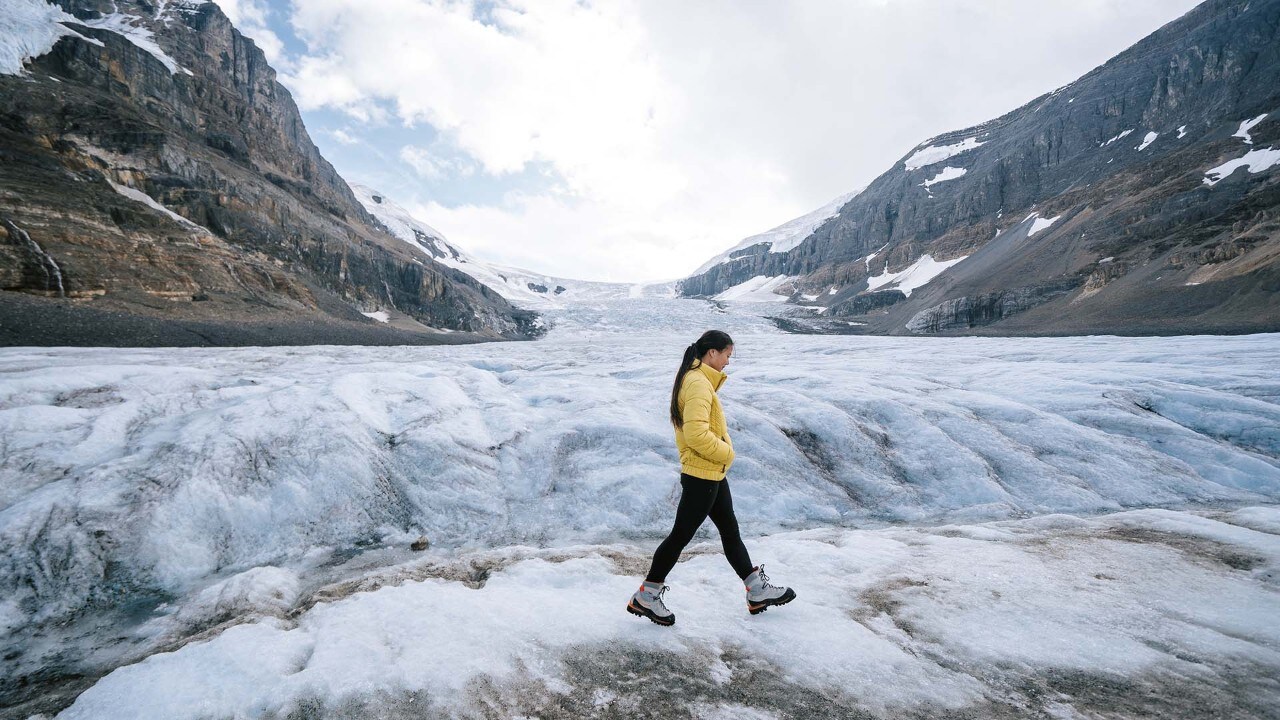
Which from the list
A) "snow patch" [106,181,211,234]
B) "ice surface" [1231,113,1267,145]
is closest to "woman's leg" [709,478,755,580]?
"snow patch" [106,181,211,234]

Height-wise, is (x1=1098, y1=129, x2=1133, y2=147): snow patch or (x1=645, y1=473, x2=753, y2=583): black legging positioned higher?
(x1=1098, y1=129, x2=1133, y2=147): snow patch

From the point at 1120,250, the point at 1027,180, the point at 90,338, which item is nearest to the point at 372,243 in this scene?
the point at 90,338

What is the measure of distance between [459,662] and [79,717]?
1.89 m

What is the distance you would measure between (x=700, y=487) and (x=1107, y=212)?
273 feet

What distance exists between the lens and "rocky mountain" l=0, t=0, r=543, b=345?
2630 centimetres

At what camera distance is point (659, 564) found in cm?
378

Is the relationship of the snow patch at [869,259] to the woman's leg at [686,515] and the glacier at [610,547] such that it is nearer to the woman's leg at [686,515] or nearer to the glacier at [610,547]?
the glacier at [610,547]

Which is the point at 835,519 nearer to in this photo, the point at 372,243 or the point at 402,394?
the point at 402,394

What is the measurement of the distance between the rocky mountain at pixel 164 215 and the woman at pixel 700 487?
29609 mm

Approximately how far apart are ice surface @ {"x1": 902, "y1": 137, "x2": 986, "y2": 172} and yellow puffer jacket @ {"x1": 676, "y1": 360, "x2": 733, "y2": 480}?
5949 inches

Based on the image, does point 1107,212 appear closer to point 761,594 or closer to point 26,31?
point 761,594

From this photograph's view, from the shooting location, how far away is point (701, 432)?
3.65 meters

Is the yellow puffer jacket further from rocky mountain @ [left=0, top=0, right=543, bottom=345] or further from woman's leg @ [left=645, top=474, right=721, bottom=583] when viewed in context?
rocky mountain @ [left=0, top=0, right=543, bottom=345]

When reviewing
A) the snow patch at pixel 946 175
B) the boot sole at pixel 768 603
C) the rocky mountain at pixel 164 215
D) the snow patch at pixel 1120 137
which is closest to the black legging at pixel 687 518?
the boot sole at pixel 768 603
